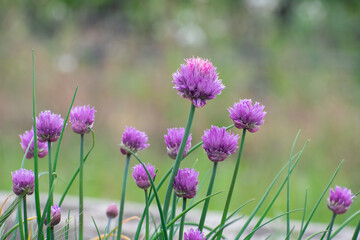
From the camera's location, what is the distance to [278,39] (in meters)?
7.36

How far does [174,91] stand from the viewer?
5188 millimetres

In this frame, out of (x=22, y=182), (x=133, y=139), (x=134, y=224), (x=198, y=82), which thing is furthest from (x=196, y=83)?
(x=134, y=224)

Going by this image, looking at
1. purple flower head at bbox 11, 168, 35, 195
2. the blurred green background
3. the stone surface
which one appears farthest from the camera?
the blurred green background

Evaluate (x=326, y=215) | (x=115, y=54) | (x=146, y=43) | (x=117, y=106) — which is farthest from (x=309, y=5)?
(x=326, y=215)

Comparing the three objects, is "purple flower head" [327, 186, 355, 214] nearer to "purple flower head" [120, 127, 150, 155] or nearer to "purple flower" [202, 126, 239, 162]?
"purple flower" [202, 126, 239, 162]

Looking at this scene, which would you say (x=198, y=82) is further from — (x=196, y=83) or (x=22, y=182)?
(x=22, y=182)

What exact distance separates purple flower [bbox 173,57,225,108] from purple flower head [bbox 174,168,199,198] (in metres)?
0.12

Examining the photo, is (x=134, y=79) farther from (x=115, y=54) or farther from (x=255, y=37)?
(x=255, y=37)

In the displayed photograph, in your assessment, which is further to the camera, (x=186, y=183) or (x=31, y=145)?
(x=31, y=145)

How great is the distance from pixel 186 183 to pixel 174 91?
448 cm

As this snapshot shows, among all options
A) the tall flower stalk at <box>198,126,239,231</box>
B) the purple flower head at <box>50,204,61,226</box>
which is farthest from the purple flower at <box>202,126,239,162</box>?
the purple flower head at <box>50,204,61,226</box>

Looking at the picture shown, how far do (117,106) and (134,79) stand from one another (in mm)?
719

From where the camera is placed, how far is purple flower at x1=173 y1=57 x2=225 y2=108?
668mm

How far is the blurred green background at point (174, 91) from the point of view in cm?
397
